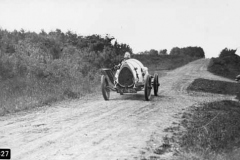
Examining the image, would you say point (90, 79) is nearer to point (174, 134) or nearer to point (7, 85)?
point (7, 85)

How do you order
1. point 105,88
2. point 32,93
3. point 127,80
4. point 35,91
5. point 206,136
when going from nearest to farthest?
point 206,136, point 105,88, point 127,80, point 32,93, point 35,91

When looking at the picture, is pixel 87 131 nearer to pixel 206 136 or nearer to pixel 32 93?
pixel 206 136

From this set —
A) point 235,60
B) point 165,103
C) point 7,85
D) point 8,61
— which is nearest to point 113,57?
point 8,61

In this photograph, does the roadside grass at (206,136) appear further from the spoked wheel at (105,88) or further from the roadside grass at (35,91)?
the roadside grass at (35,91)

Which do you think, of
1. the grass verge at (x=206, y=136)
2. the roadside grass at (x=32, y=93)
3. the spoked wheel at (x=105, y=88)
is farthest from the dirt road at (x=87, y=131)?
the spoked wheel at (x=105, y=88)

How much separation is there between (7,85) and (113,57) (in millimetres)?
11755

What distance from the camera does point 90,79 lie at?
21.0m

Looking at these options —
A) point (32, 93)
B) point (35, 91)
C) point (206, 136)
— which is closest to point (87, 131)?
point (206, 136)

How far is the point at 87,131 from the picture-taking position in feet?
23.8

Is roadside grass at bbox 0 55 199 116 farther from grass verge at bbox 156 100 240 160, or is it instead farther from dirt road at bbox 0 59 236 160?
grass verge at bbox 156 100 240 160

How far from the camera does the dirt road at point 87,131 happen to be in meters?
→ 5.64

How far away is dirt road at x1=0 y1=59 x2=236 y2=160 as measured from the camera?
5645mm

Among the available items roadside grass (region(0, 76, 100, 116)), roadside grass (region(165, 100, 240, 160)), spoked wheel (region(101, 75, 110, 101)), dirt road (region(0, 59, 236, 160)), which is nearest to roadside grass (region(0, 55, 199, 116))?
roadside grass (region(0, 76, 100, 116))

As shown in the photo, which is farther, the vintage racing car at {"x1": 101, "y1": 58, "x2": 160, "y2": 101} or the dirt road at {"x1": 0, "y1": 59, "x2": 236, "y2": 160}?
the vintage racing car at {"x1": 101, "y1": 58, "x2": 160, "y2": 101}
